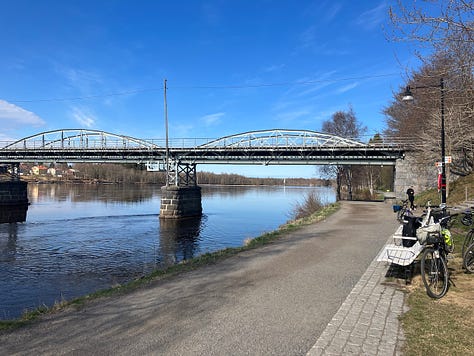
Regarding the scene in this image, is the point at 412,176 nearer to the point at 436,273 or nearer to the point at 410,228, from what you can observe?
the point at 410,228

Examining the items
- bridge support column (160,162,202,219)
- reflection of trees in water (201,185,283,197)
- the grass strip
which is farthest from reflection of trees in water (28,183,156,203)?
the grass strip

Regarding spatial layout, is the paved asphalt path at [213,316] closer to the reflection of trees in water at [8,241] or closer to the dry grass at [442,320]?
the dry grass at [442,320]

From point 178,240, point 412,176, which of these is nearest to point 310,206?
point 412,176

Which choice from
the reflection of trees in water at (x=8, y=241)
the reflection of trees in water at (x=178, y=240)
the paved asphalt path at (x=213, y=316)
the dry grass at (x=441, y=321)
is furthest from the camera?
the reflection of trees in water at (x=8, y=241)

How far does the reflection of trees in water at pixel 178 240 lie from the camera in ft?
55.4

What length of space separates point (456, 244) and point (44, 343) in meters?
9.94

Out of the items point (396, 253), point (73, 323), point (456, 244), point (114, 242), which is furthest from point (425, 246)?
point (114, 242)

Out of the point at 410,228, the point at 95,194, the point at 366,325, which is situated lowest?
the point at 366,325

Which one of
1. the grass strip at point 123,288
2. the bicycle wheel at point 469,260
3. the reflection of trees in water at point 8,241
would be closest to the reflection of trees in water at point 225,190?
the reflection of trees in water at point 8,241

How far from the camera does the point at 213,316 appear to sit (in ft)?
16.9

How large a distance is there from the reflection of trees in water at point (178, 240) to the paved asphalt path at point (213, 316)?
755cm

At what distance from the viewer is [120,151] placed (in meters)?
43.3

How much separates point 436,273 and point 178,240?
715 inches

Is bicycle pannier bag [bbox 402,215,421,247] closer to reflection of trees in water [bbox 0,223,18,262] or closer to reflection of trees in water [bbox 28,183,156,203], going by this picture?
reflection of trees in water [bbox 0,223,18,262]
